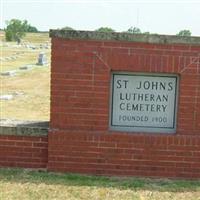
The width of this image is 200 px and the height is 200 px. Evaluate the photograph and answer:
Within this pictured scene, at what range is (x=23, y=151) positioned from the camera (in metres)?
6.26

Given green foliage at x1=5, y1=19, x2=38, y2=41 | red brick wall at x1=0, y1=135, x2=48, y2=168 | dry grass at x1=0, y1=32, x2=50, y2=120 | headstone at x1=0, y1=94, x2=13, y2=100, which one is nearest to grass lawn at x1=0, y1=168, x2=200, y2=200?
red brick wall at x1=0, y1=135, x2=48, y2=168

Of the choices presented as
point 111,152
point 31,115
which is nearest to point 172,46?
point 111,152

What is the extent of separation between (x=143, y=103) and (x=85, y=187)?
1.36m

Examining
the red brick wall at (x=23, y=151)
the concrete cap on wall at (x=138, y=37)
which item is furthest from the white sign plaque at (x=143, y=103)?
the red brick wall at (x=23, y=151)

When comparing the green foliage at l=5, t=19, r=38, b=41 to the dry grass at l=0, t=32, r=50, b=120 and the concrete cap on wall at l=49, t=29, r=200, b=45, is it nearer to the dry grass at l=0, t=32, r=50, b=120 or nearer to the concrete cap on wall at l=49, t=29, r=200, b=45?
the dry grass at l=0, t=32, r=50, b=120

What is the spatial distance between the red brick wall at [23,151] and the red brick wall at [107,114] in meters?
0.15

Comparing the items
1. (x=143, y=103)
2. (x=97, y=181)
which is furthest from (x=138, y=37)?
(x=97, y=181)

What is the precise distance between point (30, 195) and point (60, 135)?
104cm

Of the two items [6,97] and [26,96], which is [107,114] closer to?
[6,97]

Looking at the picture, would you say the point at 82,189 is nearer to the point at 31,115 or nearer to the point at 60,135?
the point at 60,135

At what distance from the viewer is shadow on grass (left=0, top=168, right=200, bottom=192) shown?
5734 millimetres

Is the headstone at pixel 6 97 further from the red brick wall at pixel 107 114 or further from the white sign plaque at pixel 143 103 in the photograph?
the white sign plaque at pixel 143 103

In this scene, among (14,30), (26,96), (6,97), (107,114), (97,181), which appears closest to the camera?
(97,181)

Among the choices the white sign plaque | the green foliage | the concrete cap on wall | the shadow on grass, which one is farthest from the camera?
the green foliage
